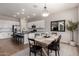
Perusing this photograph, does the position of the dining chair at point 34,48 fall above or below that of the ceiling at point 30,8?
below

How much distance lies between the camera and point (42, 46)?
1639mm

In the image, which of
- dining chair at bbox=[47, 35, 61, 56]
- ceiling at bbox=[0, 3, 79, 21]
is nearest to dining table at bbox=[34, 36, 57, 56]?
dining chair at bbox=[47, 35, 61, 56]

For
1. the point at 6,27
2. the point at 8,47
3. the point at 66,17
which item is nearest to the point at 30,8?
the point at 6,27

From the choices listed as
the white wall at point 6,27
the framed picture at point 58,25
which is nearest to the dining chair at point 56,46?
the framed picture at point 58,25

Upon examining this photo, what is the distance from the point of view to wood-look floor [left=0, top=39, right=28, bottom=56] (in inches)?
58.1

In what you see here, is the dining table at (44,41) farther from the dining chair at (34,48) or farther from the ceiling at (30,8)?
the ceiling at (30,8)

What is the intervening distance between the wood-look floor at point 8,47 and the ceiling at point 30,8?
0.54 metres

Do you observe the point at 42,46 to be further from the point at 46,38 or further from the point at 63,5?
the point at 63,5

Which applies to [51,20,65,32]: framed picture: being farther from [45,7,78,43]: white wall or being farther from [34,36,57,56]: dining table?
[34,36,57,56]: dining table

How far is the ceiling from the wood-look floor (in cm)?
54

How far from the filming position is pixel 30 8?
1548 millimetres

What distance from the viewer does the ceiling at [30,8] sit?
4.82 ft

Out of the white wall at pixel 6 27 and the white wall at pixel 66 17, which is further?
the white wall at pixel 66 17

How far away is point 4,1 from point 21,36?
809mm
